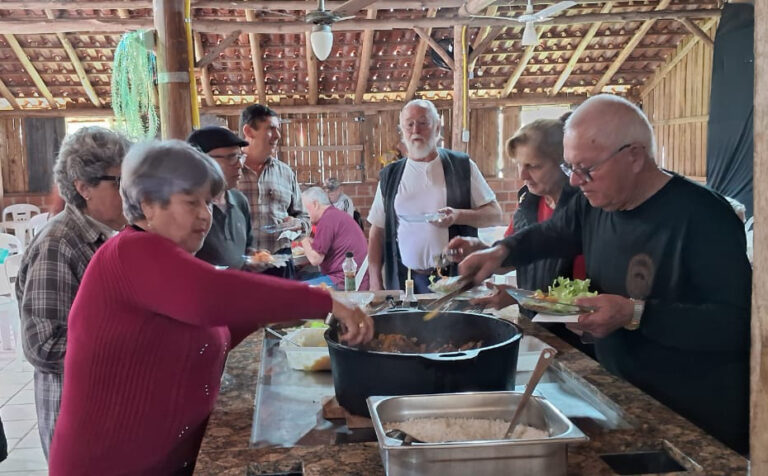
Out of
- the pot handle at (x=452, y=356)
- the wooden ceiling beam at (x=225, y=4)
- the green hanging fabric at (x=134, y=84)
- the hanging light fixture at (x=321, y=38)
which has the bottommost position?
the pot handle at (x=452, y=356)

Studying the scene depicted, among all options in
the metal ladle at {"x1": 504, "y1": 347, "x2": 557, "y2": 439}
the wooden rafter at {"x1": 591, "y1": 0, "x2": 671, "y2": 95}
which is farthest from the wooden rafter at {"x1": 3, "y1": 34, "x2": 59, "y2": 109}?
the metal ladle at {"x1": 504, "y1": 347, "x2": 557, "y2": 439}

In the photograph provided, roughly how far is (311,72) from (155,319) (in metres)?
9.85

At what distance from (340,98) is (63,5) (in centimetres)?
477

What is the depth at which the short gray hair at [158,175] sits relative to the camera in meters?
1.56

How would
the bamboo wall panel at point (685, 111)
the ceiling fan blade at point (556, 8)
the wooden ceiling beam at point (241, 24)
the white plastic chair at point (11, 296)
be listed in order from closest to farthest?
the white plastic chair at point (11, 296) → the ceiling fan blade at point (556, 8) → the wooden ceiling beam at point (241, 24) → the bamboo wall panel at point (685, 111)

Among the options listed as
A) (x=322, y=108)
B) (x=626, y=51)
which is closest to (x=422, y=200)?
(x=322, y=108)

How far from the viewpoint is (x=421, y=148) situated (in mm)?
3992

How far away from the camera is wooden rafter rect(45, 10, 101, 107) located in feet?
33.6

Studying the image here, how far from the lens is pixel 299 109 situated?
38.2 ft

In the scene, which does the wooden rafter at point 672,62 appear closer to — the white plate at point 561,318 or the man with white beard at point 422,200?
the man with white beard at point 422,200

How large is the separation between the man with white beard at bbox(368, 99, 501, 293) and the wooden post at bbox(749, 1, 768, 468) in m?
2.80

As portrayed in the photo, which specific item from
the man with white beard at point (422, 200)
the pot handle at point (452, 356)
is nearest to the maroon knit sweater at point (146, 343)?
the pot handle at point (452, 356)

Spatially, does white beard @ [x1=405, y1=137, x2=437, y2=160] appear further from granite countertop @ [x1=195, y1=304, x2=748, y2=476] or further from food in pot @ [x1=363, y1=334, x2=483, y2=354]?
granite countertop @ [x1=195, y1=304, x2=748, y2=476]

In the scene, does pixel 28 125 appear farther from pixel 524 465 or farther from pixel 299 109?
pixel 524 465
